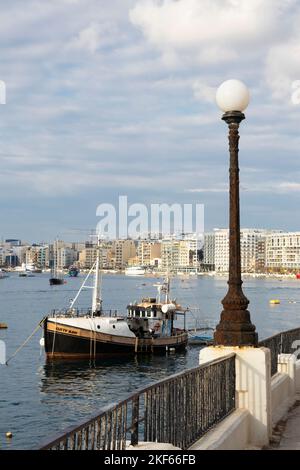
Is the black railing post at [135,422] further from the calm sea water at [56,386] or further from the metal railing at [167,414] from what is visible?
the calm sea water at [56,386]

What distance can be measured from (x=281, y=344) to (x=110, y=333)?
37608 mm

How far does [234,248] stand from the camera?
9.91m

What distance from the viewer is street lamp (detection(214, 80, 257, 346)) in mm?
9586

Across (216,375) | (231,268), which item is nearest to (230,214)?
(231,268)

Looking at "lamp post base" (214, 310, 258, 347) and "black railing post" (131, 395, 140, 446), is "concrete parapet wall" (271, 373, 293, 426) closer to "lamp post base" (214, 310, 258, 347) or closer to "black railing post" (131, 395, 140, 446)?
"lamp post base" (214, 310, 258, 347)

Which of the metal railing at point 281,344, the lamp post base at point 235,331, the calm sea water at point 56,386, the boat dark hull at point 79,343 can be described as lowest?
the calm sea water at point 56,386

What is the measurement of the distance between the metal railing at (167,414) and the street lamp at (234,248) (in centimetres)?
47

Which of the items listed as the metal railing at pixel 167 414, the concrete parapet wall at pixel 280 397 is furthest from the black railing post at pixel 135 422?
the concrete parapet wall at pixel 280 397

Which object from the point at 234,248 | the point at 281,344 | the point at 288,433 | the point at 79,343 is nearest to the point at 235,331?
the point at 234,248

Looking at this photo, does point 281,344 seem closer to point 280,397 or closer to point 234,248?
point 280,397

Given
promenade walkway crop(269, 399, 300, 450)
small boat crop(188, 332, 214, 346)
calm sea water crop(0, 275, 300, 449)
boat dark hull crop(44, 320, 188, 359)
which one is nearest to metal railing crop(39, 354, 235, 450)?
promenade walkway crop(269, 399, 300, 450)

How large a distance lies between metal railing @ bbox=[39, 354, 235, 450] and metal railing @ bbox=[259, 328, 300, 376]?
2.81 metres

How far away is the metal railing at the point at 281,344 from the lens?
1233cm
